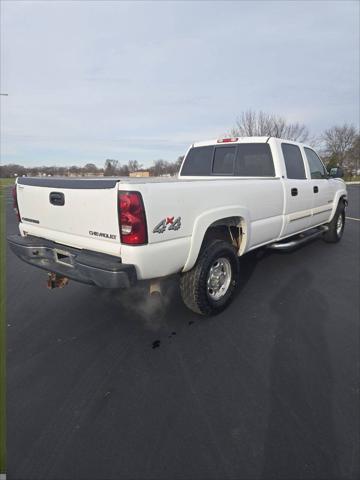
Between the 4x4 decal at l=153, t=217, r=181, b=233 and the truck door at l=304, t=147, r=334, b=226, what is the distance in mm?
3528

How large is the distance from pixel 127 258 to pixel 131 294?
1.69m

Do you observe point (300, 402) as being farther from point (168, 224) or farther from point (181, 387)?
point (168, 224)

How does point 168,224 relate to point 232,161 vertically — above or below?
below

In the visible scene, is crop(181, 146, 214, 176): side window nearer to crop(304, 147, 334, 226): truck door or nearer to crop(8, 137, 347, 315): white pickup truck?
crop(8, 137, 347, 315): white pickup truck

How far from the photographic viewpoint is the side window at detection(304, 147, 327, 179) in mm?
5367

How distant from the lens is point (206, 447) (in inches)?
72.7

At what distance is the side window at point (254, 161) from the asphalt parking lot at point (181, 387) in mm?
1872

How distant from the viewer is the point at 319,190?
5520 millimetres

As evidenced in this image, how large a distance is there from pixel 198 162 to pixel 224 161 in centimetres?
53

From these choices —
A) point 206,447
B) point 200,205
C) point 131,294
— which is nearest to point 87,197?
point 200,205

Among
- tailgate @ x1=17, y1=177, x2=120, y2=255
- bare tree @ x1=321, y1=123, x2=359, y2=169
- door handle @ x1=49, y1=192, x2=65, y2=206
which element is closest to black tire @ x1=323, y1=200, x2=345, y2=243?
tailgate @ x1=17, y1=177, x2=120, y2=255

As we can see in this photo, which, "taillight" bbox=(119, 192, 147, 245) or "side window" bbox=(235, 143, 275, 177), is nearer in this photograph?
"taillight" bbox=(119, 192, 147, 245)

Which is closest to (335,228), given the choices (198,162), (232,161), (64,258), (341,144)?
(232,161)

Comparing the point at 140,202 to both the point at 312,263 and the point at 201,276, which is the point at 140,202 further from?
the point at 312,263
